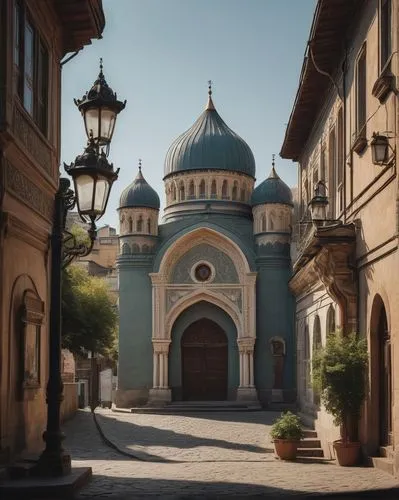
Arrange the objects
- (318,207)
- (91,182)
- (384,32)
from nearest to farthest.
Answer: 1. (91,182)
2. (384,32)
3. (318,207)

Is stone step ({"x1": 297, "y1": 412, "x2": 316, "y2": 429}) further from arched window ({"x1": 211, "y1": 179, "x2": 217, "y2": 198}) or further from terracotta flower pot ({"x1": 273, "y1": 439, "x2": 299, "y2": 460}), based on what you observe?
arched window ({"x1": 211, "y1": 179, "x2": 217, "y2": 198})

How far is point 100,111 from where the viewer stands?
10977 millimetres

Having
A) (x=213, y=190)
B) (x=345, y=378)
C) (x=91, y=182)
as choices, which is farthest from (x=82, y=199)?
(x=213, y=190)

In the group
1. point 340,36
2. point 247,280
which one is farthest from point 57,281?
point 247,280

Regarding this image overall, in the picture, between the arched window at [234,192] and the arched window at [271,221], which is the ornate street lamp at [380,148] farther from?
the arched window at [234,192]

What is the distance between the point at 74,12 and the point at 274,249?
71.7 ft

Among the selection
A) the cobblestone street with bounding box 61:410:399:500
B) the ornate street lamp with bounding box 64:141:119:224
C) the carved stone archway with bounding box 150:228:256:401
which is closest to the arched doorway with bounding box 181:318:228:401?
the carved stone archway with bounding box 150:228:256:401

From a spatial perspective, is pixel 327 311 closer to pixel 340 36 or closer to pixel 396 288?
pixel 340 36

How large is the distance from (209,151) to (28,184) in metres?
25.6

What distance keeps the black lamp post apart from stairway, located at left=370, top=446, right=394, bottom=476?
4.60 meters

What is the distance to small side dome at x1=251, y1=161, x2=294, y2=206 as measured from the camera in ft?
115

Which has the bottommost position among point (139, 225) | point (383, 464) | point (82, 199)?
point (383, 464)

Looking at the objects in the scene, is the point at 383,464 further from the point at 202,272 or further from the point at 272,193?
the point at 272,193

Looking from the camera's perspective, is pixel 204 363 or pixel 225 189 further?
pixel 225 189
